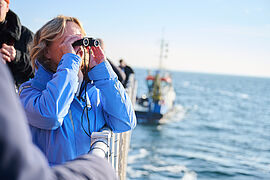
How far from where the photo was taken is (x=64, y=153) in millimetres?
1614

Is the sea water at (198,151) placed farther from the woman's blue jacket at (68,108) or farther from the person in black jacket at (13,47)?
the woman's blue jacket at (68,108)

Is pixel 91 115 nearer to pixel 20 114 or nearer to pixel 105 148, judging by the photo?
pixel 105 148

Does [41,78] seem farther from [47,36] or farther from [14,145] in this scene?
[14,145]

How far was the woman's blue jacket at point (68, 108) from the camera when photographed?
1.62 metres

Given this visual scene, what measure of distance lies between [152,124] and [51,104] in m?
25.4

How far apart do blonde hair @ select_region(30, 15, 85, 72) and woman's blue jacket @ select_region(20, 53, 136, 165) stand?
11 cm

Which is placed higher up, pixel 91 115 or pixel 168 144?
pixel 91 115

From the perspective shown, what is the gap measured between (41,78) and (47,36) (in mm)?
301

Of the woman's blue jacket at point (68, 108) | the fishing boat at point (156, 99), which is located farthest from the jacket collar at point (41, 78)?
the fishing boat at point (156, 99)

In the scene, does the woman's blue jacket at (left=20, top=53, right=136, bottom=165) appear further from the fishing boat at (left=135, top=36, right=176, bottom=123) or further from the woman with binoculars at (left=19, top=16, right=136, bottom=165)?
the fishing boat at (left=135, top=36, right=176, bottom=123)

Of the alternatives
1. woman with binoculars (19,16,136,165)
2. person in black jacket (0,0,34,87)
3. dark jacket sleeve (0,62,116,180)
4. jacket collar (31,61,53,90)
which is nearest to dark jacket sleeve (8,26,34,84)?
person in black jacket (0,0,34,87)

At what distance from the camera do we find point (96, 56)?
201 cm

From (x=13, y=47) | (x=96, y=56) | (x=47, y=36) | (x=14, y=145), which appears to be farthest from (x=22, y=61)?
(x=14, y=145)

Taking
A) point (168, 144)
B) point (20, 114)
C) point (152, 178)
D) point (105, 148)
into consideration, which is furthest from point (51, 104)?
point (168, 144)
